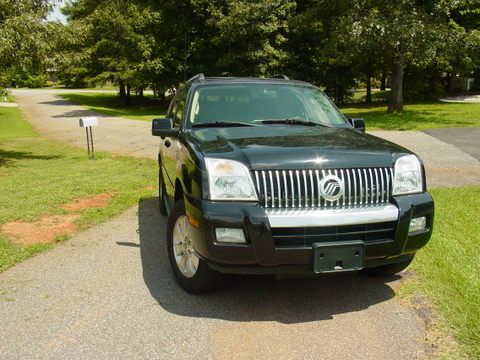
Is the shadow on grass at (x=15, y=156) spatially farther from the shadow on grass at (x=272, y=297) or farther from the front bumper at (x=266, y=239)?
the front bumper at (x=266, y=239)

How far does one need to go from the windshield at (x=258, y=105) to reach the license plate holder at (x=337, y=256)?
1756mm

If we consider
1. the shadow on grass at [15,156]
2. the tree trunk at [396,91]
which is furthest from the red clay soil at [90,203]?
the tree trunk at [396,91]

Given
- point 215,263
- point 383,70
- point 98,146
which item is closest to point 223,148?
point 215,263

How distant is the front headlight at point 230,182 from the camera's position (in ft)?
11.2

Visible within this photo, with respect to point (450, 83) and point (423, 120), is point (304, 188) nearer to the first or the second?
point (423, 120)

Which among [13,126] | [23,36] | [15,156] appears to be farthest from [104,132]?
[23,36]

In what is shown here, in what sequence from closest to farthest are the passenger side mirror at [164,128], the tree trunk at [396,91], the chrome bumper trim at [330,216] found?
the chrome bumper trim at [330,216], the passenger side mirror at [164,128], the tree trunk at [396,91]

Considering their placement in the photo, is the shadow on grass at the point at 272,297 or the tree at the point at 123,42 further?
the tree at the point at 123,42

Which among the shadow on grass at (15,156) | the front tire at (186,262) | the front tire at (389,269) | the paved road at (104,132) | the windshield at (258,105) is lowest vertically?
the shadow on grass at (15,156)

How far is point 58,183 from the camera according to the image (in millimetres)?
9109

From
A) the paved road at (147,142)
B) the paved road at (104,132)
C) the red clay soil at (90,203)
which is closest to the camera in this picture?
the red clay soil at (90,203)

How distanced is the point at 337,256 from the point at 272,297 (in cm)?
88

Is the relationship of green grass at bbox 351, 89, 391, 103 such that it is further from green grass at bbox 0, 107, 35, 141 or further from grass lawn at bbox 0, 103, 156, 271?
grass lawn at bbox 0, 103, 156, 271

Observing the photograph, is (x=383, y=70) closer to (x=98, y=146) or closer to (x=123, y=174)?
(x=98, y=146)
